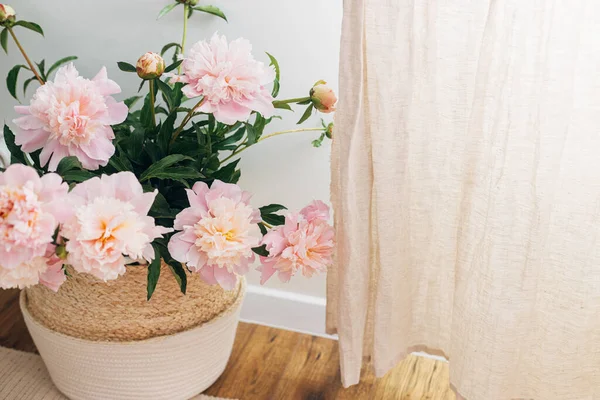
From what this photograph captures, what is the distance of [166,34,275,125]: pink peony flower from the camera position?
113cm

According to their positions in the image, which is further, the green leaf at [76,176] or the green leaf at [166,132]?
the green leaf at [166,132]

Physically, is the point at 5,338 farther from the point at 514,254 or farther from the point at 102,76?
the point at 514,254

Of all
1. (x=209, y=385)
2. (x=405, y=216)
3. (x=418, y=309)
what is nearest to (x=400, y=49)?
(x=405, y=216)

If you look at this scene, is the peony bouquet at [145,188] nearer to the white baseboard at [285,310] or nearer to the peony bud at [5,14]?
the peony bud at [5,14]

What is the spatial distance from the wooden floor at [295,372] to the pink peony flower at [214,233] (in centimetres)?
44

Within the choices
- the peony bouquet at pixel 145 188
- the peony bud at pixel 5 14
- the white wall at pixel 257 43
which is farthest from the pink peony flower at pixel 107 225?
the white wall at pixel 257 43

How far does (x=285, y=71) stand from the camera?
4.84ft

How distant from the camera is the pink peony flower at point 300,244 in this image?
1205mm

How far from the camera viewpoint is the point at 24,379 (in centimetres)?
151

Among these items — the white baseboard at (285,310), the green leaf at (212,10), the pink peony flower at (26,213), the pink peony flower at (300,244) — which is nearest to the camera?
the pink peony flower at (26,213)

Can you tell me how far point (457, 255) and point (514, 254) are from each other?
0.11m

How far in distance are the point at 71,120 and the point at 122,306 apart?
397 millimetres

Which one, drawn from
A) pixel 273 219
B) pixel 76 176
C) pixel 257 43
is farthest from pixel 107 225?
pixel 257 43

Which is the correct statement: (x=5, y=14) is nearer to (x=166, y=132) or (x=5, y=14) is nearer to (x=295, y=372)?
(x=166, y=132)
